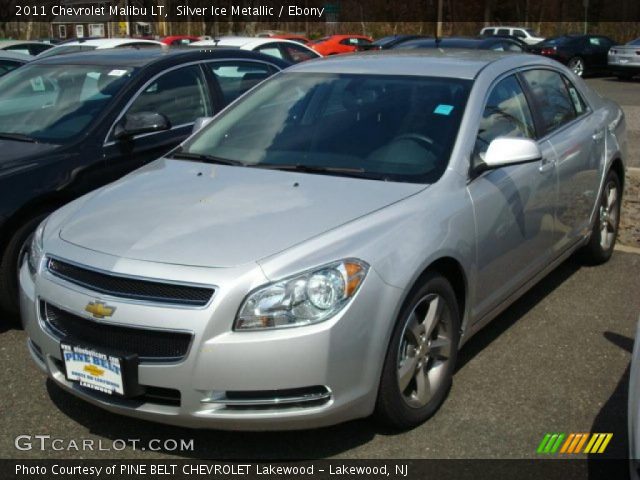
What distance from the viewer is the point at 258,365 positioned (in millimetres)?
3008

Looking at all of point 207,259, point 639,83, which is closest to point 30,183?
point 207,259

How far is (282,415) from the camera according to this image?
3.11 metres

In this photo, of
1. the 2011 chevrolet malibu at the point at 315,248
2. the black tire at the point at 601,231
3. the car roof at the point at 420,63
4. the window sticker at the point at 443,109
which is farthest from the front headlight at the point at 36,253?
the black tire at the point at 601,231

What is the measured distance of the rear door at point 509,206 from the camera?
13.0 feet

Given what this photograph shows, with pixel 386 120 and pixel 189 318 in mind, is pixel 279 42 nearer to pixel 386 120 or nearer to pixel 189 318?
pixel 386 120

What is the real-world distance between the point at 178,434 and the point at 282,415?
2.19ft

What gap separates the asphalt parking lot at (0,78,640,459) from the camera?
3.46m

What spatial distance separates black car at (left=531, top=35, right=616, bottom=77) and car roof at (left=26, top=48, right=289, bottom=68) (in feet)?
72.0

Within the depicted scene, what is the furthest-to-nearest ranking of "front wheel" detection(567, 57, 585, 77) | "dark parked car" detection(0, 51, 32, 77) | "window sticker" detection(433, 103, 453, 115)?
"front wheel" detection(567, 57, 585, 77) → "dark parked car" detection(0, 51, 32, 77) → "window sticker" detection(433, 103, 453, 115)

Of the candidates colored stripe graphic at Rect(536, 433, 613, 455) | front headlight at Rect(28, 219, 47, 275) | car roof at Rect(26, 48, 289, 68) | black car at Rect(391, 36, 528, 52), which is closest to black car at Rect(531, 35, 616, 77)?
black car at Rect(391, 36, 528, 52)

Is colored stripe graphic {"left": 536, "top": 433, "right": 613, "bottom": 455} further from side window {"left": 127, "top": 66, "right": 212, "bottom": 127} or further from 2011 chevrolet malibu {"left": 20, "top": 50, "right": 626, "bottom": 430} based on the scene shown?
side window {"left": 127, "top": 66, "right": 212, "bottom": 127}

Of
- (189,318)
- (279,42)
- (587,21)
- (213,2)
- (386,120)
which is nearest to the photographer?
(189,318)

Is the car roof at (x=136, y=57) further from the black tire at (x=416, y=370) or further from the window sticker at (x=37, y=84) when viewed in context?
the black tire at (x=416, y=370)

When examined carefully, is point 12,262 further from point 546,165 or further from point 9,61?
point 9,61
